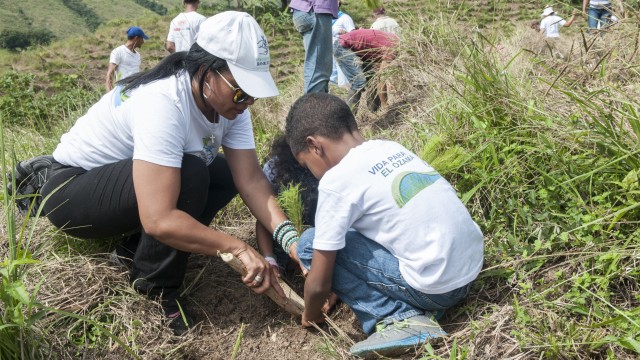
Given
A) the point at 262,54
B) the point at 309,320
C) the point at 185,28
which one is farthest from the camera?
the point at 185,28

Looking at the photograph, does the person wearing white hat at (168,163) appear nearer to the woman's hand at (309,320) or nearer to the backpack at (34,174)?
the backpack at (34,174)

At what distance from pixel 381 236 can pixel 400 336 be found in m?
0.33

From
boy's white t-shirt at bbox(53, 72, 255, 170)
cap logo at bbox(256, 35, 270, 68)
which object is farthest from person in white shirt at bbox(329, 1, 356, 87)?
cap logo at bbox(256, 35, 270, 68)

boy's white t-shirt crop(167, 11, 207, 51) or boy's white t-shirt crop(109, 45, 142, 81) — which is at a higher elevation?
boy's white t-shirt crop(167, 11, 207, 51)

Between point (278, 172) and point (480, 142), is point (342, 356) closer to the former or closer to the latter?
point (278, 172)

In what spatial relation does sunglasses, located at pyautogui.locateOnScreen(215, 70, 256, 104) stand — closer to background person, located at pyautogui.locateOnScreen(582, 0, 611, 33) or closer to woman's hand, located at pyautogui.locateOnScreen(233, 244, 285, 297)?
woman's hand, located at pyautogui.locateOnScreen(233, 244, 285, 297)

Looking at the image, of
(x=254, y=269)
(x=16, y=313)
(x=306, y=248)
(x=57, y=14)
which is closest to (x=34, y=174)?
(x=16, y=313)

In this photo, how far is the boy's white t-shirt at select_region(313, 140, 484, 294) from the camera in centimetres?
181

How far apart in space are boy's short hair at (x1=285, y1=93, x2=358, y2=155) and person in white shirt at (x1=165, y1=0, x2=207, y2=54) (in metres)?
3.99

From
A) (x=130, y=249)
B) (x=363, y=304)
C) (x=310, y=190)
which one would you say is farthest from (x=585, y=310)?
(x=130, y=249)

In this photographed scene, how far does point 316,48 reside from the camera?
4.20 metres

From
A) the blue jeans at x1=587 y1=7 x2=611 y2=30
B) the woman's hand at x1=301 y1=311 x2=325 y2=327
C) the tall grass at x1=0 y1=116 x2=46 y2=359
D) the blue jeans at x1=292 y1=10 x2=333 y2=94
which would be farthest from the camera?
the blue jeans at x1=292 y1=10 x2=333 y2=94

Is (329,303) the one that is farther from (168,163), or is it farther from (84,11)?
(84,11)

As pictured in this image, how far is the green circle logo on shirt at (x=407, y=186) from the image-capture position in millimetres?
1811
